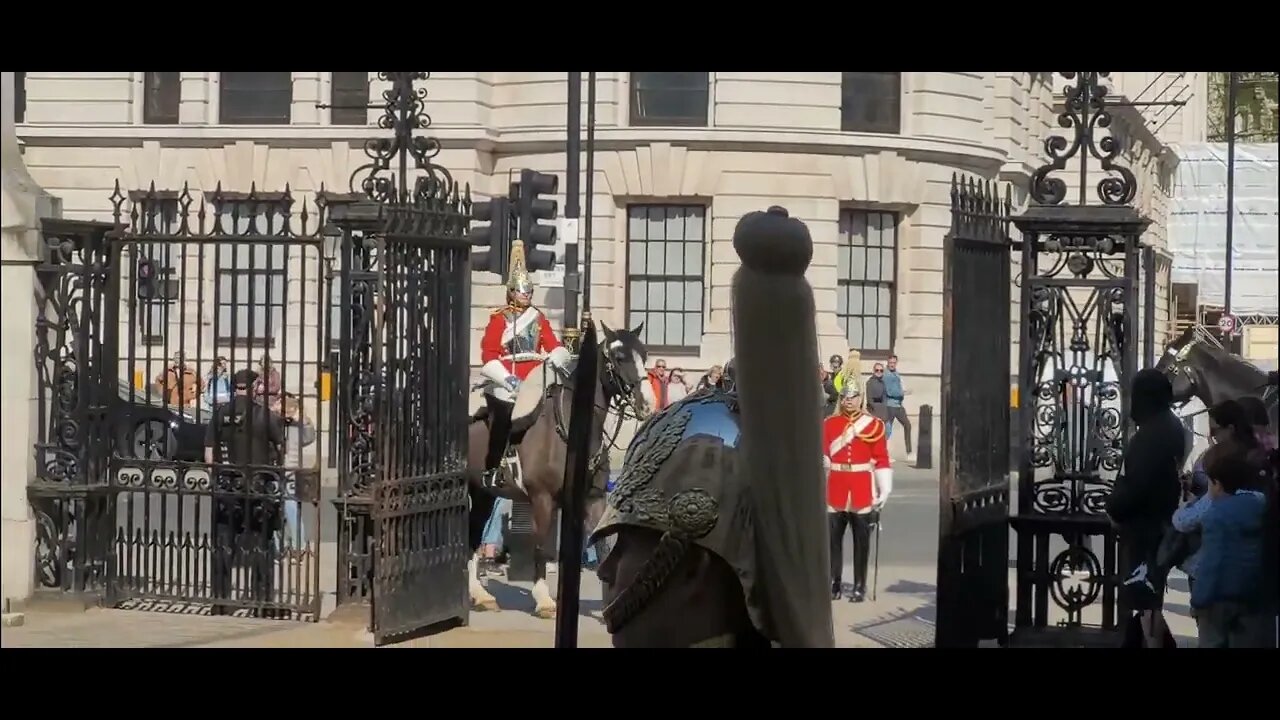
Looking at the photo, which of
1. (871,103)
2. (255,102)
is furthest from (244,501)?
(871,103)

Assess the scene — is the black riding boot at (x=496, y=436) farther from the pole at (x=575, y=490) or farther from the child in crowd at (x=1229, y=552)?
the pole at (x=575, y=490)

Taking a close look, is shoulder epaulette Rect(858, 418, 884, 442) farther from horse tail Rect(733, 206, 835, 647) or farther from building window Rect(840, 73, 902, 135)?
building window Rect(840, 73, 902, 135)

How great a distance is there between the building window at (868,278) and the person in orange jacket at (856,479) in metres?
15.9

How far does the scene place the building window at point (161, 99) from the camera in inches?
1129

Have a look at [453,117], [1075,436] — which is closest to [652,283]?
[453,117]

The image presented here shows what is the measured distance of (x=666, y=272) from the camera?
29.2 metres

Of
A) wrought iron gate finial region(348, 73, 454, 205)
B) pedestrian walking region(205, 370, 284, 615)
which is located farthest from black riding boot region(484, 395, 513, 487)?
wrought iron gate finial region(348, 73, 454, 205)

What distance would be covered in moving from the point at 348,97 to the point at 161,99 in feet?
9.64

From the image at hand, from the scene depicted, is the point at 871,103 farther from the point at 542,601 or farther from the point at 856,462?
the point at 542,601

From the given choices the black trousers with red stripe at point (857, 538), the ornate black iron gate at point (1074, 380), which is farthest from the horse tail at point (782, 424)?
the black trousers with red stripe at point (857, 538)

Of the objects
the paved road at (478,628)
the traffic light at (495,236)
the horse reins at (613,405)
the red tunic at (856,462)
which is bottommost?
the paved road at (478,628)

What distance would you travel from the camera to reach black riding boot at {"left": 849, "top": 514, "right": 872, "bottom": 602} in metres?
13.0

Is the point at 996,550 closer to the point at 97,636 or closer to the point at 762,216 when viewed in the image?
the point at 97,636

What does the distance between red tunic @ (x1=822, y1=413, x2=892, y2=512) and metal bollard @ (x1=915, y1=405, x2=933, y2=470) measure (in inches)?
518
